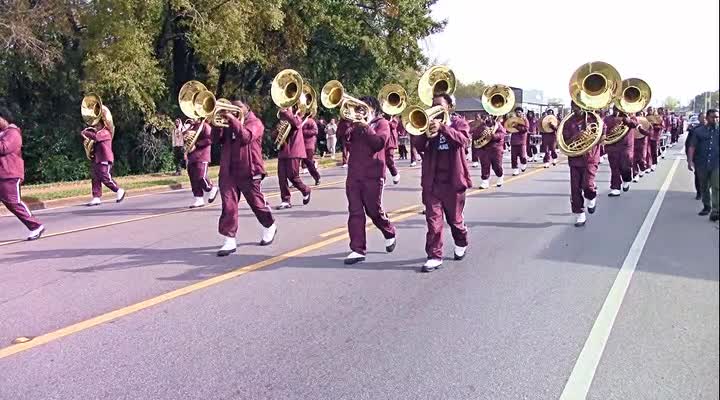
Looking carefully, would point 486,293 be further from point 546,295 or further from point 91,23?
point 91,23

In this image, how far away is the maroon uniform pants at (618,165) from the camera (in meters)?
12.9

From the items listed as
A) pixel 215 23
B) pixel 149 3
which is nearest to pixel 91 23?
pixel 149 3

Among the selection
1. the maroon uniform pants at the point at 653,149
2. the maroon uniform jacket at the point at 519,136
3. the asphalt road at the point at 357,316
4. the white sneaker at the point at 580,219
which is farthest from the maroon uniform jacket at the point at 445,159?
the maroon uniform pants at the point at 653,149

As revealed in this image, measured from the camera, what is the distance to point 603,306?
547 centimetres

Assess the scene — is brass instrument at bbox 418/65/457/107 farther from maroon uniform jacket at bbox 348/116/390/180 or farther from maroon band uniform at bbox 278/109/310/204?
maroon band uniform at bbox 278/109/310/204

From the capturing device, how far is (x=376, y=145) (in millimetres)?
7059

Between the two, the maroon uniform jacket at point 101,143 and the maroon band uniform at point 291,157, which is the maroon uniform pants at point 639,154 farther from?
the maroon uniform jacket at point 101,143

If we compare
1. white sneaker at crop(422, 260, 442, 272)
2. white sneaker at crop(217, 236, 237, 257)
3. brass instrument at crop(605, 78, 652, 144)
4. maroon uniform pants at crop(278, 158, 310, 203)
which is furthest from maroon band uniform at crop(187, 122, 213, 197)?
brass instrument at crop(605, 78, 652, 144)

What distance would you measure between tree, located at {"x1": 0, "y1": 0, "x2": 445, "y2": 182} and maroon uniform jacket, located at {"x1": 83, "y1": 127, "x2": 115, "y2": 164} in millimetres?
6337

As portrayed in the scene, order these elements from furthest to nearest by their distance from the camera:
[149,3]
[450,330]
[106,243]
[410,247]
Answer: [149,3]
[106,243]
[410,247]
[450,330]

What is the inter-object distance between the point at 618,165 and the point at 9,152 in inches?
419

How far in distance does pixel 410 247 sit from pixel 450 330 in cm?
322

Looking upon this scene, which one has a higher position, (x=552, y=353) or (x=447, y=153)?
(x=447, y=153)

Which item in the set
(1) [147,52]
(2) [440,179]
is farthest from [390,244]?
(1) [147,52]
